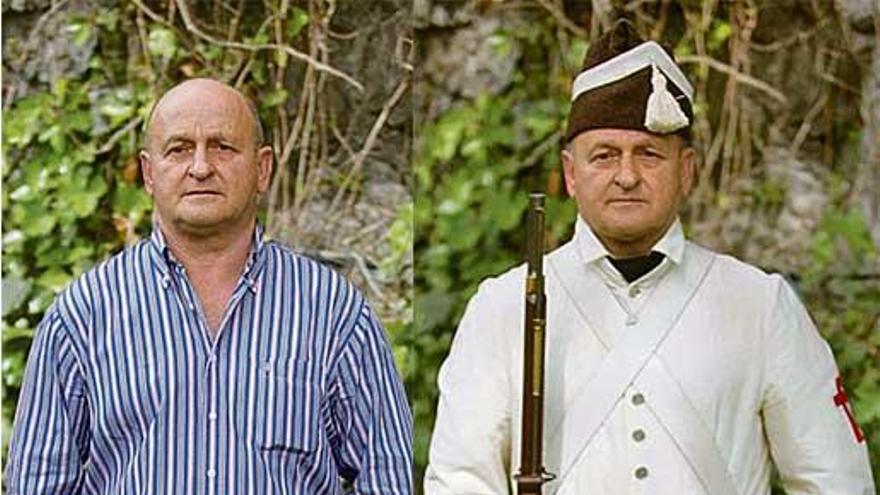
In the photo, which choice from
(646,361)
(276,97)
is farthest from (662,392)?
(276,97)

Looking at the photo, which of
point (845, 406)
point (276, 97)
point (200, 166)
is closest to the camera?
point (200, 166)

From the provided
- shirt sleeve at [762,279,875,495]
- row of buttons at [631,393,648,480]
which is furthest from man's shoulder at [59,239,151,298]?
shirt sleeve at [762,279,875,495]

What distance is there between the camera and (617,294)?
122 inches

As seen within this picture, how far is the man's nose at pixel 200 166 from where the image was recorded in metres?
2.97

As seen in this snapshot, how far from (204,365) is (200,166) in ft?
0.90

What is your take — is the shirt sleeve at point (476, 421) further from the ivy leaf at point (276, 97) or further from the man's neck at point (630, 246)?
the ivy leaf at point (276, 97)

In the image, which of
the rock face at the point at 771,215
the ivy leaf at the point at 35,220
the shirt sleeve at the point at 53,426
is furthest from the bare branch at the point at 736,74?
the shirt sleeve at the point at 53,426

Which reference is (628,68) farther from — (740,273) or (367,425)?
(367,425)

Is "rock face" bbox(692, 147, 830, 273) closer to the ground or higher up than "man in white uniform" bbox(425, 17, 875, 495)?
higher up

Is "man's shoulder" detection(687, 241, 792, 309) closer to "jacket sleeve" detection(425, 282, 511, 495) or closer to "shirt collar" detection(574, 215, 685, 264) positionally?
"shirt collar" detection(574, 215, 685, 264)

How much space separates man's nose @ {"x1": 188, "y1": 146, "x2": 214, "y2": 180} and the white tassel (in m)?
0.61

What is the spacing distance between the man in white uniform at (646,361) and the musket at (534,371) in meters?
0.06

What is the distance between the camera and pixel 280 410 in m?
2.99

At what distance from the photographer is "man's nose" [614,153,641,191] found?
300 cm
